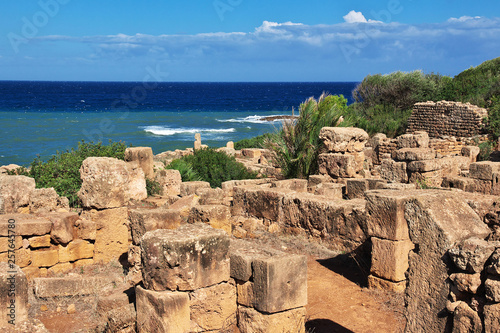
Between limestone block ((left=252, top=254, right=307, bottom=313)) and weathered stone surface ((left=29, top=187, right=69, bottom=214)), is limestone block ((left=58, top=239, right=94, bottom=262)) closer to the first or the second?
weathered stone surface ((left=29, top=187, right=69, bottom=214))

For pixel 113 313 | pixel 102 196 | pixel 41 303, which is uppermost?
pixel 102 196

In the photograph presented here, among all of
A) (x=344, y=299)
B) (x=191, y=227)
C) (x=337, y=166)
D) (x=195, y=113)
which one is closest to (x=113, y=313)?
(x=191, y=227)

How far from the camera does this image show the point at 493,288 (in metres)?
2.99

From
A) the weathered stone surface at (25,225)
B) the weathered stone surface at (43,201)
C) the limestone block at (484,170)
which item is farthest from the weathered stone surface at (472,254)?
the limestone block at (484,170)

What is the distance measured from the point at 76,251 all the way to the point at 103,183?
1.19 metres

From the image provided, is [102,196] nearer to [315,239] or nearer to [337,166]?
[315,239]

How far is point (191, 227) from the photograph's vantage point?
538 centimetres

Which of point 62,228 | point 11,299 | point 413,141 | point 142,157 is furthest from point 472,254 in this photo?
point 413,141

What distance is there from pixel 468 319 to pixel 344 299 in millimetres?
3324

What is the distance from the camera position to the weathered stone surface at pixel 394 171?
36.8 ft

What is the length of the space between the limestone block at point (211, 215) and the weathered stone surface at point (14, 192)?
290 cm

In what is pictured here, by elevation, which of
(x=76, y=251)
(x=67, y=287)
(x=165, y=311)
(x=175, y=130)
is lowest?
(x=175, y=130)

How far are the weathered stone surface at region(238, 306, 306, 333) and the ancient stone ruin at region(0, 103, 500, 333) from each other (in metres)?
0.01

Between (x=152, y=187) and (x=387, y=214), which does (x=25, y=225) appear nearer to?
(x=152, y=187)
